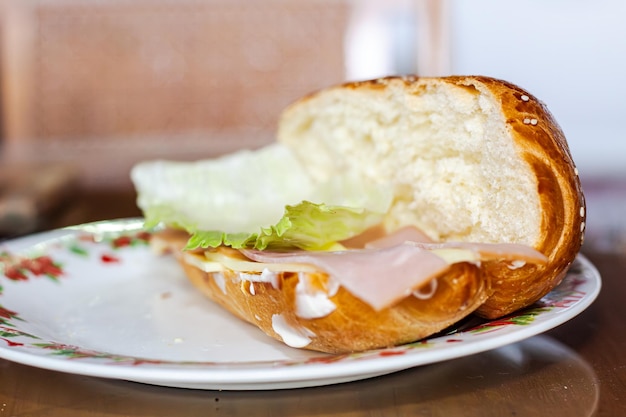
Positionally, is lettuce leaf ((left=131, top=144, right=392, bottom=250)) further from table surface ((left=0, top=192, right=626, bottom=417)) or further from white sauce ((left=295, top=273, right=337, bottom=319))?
table surface ((left=0, top=192, right=626, bottom=417))

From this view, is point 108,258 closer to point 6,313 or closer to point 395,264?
point 6,313

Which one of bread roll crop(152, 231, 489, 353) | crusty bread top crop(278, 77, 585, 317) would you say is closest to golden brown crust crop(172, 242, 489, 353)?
bread roll crop(152, 231, 489, 353)

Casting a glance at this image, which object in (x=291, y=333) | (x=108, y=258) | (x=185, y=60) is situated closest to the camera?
(x=291, y=333)

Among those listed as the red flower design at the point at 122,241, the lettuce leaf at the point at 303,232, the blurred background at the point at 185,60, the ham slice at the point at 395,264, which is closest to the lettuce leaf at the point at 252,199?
the lettuce leaf at the point at 303,232

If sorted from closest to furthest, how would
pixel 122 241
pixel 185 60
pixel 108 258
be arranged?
pixel 108 258, pixel 122 241, pixel 185 60

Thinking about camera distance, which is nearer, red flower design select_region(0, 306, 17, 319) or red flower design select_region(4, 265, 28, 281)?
red flower design select_region(0, 306, 17, 319)

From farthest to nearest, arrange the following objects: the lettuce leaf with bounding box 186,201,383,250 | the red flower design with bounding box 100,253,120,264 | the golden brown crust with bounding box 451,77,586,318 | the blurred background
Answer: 1. the blurred background
2. the red flower design with bounding box 100,253,120,264
3. the lettuce leaf with bounding box 186,201,383,250
4. the golden brown crust with bounding box 451,77,586,318

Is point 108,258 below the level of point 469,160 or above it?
below

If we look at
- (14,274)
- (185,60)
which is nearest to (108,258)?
(14,274)
